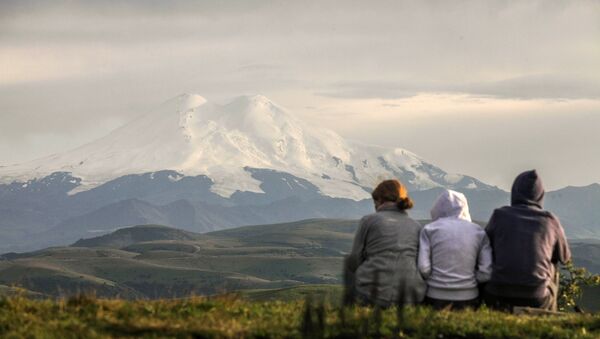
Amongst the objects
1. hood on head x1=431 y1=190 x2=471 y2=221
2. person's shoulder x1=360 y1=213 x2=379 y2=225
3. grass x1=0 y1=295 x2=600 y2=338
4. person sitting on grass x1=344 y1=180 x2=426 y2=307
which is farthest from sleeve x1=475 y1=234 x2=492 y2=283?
person's shoulder x1=360 y1=213 x2=379 y2=225

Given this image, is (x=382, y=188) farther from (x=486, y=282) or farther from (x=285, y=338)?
(x=285, y=338)

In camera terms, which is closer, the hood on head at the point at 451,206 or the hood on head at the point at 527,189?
the hood on head at the point at 527,189

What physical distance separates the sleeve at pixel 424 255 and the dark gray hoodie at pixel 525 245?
3.47ft

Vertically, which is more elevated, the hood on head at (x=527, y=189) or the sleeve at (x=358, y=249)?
the hood on head at (x=527, y=189)

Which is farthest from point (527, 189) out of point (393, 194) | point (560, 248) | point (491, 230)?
point (393, 194)

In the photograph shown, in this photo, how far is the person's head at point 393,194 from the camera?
693 inches

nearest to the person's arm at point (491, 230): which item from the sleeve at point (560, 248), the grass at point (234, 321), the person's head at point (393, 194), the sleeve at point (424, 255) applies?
the sleeve at point (560, 248)

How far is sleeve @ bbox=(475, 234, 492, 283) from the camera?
17625mm

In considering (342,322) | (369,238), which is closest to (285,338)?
(342,322)

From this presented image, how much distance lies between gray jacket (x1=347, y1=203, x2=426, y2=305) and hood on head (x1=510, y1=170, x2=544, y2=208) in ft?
6.07

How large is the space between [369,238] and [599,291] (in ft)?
606

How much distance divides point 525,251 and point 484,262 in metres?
0.72

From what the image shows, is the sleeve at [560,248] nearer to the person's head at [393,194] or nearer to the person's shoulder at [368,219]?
the person's head at [393,194]

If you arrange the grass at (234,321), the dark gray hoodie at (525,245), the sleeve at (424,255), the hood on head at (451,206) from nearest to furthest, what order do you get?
the grass at (234,321), the dark gray hoodie at (525,245), the sleeve at (424,255), the hood on head at (451,206)
